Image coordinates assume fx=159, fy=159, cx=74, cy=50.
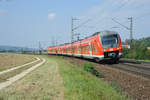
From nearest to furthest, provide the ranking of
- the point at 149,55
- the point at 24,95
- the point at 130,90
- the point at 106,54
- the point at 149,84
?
the point at 24,95, the point at 130,90, the point at 149,84, the point at 106,54, the point at 149,55

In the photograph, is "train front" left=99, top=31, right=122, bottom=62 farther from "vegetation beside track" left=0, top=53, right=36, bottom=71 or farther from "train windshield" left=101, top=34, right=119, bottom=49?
"vegetation beside track" left=0, top=53, right=36, bottom=71

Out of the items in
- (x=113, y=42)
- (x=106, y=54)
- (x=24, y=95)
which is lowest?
(x=24, y=95)

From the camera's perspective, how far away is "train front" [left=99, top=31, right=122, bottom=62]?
673 inches

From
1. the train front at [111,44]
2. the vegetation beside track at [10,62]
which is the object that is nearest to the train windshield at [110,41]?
the train front at [111,44]

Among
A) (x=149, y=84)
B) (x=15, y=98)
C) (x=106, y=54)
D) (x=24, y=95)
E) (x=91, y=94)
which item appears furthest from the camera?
(x=106, y=54)

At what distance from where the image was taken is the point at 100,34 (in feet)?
58.2

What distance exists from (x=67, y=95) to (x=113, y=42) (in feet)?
44.2

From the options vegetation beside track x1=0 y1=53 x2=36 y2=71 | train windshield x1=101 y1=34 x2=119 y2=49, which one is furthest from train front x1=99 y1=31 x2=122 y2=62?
vegetation beside track x1=0 y1=53 x2=36 y2=71

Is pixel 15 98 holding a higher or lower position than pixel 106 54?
lower

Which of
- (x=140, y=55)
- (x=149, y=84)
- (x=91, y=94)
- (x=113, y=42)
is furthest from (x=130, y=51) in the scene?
(x=91, y=94)

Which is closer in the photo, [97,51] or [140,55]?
[97,51]

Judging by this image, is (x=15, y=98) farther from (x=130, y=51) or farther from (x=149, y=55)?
(x=130, y=51)

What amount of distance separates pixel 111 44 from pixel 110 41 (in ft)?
1.28

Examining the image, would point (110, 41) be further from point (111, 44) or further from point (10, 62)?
point (10, 62)
